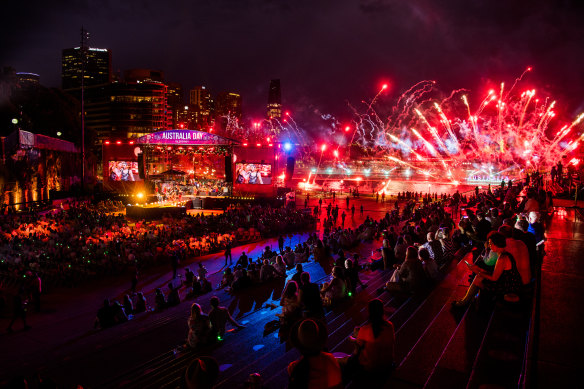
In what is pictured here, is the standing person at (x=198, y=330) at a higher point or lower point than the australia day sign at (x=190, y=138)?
lower

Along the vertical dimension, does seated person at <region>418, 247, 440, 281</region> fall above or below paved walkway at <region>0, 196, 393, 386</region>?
above

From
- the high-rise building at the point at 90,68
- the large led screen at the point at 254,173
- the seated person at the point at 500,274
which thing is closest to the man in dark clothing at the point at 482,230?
the seated person at the point at 500,274

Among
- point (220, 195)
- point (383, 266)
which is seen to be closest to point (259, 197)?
point (220, 195)

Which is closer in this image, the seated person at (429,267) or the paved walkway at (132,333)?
the paved walkway at (132,333)

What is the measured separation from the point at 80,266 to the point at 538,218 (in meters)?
12.0

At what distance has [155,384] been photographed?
4.84 metres

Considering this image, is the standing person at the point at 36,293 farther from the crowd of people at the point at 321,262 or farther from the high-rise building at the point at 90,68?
the high-rise building at the point at 90,68

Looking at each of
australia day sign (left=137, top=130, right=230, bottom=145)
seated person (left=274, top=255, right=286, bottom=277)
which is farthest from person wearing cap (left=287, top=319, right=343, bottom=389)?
australia day sign (left=137, top=130, right=230, bottom=145)

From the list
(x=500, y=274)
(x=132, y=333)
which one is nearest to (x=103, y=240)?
(x=132, y=333)

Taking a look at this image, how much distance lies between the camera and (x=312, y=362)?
2.64 metres

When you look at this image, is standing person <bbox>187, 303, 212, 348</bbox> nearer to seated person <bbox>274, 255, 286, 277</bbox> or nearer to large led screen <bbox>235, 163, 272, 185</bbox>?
seated person <bbox>274, 255, 286, 277</bbox>

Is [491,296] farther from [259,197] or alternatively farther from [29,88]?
[29,88]

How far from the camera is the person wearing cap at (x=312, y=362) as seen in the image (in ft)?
8.43

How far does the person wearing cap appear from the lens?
2.57 metres
